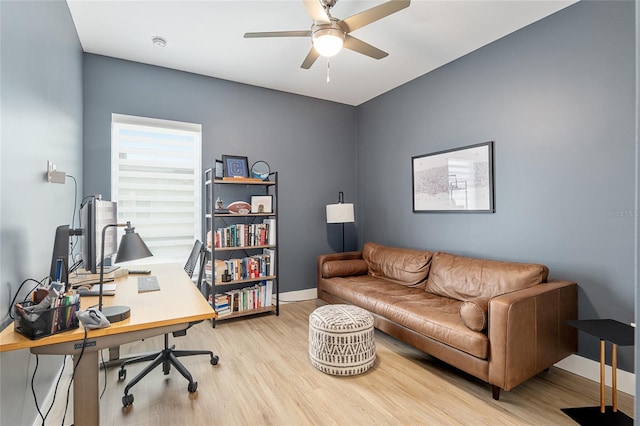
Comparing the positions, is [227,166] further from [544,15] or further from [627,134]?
[627,134]

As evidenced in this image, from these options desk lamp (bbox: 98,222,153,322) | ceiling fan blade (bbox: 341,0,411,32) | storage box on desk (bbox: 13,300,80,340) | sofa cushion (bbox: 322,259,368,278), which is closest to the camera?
storage box on desk (bbox: 13,300,80,340)

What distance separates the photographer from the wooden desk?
130 cm

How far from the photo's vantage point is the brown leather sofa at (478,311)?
2021 mm

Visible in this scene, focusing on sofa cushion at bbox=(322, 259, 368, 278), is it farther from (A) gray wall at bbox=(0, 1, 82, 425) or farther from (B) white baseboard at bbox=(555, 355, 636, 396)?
(A) gray wall at bbox=(0, 1, 82, 425)

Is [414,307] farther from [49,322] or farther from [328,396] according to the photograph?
[49,322]

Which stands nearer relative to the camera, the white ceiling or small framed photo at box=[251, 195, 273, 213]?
the white ceiling

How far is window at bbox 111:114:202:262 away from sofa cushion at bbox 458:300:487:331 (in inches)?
118

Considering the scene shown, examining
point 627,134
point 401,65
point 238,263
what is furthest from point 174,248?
point 627,134

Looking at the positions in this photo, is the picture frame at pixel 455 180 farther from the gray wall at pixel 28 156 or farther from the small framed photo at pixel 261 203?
the gray wall at pixel 28 156

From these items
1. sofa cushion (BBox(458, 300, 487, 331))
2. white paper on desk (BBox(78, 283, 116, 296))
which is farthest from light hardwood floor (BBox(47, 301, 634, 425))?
white paper on desk (BBox(78, 283, 116, 296))

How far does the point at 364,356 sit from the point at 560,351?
54.6 inches

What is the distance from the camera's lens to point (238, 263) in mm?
3641

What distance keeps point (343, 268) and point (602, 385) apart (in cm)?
243

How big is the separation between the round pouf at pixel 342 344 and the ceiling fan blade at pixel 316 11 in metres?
2.14
